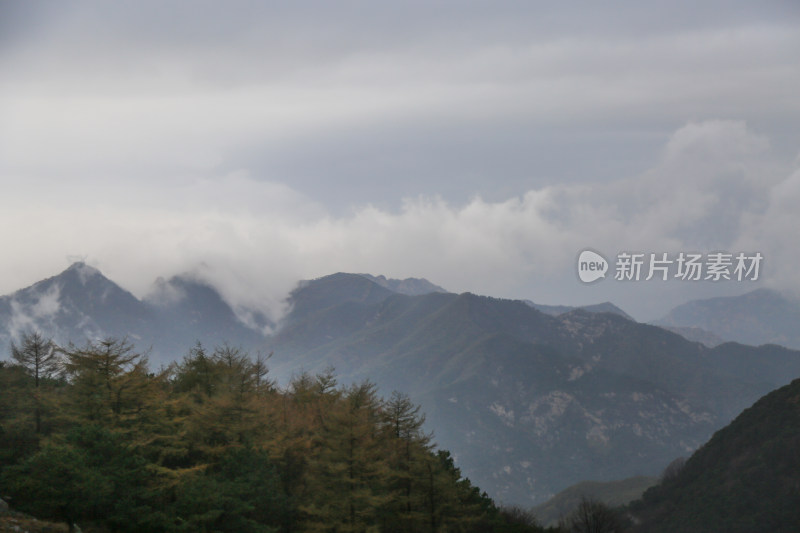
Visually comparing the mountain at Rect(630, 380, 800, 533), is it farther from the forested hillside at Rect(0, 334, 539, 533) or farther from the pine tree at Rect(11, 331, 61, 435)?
the pine tree at Rect(11, 331, 61, 435)

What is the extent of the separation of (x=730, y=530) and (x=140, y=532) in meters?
167

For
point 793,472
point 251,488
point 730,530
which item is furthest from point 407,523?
point 793,472

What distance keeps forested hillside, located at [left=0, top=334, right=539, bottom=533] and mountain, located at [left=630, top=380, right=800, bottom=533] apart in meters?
131

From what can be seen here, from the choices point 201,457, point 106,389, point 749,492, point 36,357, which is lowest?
point 749,492

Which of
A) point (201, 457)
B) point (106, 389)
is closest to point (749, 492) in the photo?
point (201, 457)

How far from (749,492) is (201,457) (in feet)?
581

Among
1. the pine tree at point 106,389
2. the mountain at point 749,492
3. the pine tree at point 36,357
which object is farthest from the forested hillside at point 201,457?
the mountain at point 749,492

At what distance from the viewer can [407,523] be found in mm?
55938

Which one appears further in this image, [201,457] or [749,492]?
[749,492]

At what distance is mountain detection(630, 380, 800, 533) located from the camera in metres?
158

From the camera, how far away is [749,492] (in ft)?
561

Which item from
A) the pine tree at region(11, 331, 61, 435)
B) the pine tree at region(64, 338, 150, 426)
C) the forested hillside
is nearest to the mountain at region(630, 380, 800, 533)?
A: the forested hillside

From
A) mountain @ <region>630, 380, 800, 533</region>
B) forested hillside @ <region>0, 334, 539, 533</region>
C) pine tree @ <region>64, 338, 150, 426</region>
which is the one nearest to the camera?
forested hillside @ <region>0, 334, 539, 533</region>

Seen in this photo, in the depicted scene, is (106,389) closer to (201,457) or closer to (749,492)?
A: (201,457)
